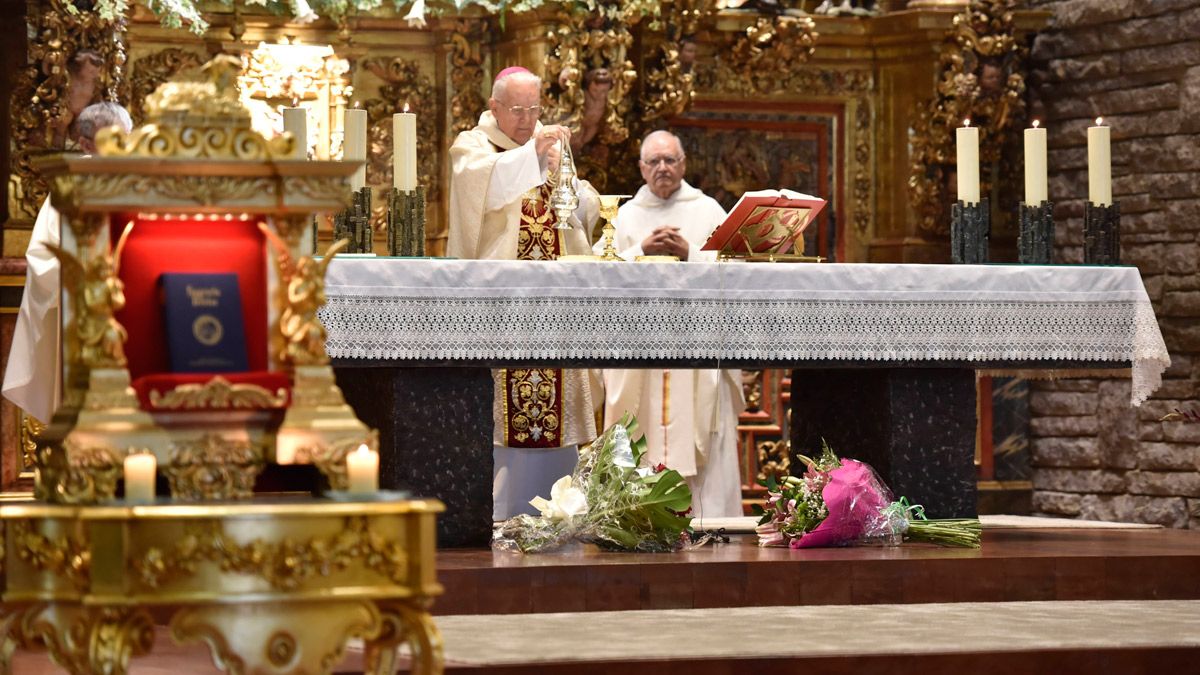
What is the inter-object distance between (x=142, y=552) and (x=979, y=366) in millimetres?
4200

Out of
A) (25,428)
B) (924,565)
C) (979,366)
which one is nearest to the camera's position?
(924,565)

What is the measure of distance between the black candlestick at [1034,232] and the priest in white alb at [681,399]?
2.13 metres

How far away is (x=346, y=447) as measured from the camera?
4.56 metres

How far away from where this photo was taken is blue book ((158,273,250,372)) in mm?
4734

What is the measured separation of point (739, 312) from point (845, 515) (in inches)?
31.8

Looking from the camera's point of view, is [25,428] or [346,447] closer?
[346,447]

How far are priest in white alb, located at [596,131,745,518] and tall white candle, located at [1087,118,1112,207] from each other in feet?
7.59

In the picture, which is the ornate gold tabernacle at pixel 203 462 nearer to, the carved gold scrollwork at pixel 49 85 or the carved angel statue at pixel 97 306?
the carved angel statue at pixel 97 306

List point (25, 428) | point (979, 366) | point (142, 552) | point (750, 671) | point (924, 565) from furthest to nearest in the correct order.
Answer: point (25, 428), point (979, 366), point (924, 565), point (750, 671), point (142, 552)

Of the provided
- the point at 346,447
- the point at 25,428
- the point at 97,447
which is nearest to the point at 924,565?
the point at 346,447

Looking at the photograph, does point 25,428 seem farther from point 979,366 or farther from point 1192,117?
point 1192,117

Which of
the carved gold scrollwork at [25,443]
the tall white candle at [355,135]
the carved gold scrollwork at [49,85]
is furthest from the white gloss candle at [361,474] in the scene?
the carved gold scrollwork at [49,85]

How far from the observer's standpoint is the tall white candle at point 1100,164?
25.7ft

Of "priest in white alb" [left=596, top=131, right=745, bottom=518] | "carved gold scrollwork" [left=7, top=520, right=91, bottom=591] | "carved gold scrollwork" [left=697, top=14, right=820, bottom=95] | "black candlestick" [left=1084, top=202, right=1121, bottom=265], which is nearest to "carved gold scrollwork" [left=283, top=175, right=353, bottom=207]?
"carved gold scrollwork" [left=7, top=520, right=91, bottom=591]
